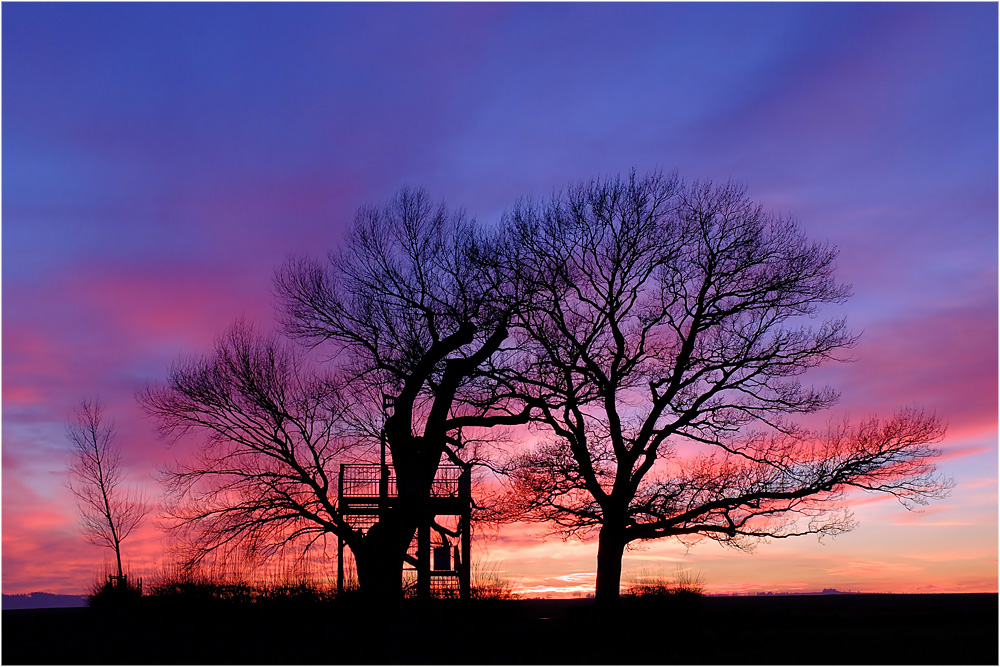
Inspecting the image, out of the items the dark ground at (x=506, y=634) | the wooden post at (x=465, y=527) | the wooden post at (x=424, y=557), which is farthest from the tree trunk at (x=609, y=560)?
the wooden post at (x=424, y=557)

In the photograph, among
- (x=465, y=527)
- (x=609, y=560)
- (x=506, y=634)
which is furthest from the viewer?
(x=465, y=527)

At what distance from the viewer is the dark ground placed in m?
16.2

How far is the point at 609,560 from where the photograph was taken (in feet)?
85.4

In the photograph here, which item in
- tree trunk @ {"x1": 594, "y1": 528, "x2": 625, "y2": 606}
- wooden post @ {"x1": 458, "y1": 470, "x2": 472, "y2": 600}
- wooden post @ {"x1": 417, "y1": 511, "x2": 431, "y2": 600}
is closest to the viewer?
tree trunk @ {"x1": 594, "y1": 528, "x2": 625, "y2": 606}

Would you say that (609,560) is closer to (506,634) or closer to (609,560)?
(609,560)

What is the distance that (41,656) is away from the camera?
16.2 metres

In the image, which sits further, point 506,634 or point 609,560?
point 609,560

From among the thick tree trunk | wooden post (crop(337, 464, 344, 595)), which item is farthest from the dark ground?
wooden post (crop(337, 464, 344, 595))

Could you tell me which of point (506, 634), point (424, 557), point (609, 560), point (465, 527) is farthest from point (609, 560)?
point (506, 634)

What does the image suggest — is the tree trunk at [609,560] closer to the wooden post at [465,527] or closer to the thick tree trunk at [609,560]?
the thick tree trunk at [609,560]

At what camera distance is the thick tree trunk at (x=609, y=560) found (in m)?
25.6

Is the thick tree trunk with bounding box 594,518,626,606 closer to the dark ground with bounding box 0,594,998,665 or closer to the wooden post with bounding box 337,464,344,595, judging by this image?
the dark ground with bounding box 0,594,998,665

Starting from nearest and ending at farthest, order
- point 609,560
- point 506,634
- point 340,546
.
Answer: point 506,634 < point 609,560 < point 340,546

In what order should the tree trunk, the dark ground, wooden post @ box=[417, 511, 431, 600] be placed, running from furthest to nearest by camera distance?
wooden post @ box=[417, 511, 431, 600] → the tree trunk → the dark ground
